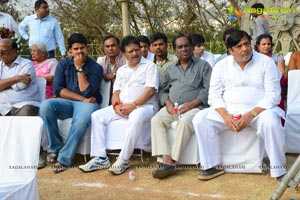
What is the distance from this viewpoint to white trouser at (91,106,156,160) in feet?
15.6

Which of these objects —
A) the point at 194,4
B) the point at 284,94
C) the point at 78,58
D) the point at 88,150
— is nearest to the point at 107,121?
the point at 88,150

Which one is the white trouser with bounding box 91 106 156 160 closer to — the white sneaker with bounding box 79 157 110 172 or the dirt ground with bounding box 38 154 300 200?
the white sneaker with bounding box 79 157 110 172

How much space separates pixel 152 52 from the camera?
616 cm

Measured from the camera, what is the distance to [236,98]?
14.6 ft

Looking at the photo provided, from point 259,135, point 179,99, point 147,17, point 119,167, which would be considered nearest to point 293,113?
point 259,135

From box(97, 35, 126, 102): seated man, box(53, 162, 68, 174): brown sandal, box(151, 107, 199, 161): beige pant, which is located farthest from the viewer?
box(97, 35, 126, 102): seated man

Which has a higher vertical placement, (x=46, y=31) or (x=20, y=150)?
(x=46, y=31)

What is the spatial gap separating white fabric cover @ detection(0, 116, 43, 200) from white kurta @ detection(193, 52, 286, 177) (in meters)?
1.80

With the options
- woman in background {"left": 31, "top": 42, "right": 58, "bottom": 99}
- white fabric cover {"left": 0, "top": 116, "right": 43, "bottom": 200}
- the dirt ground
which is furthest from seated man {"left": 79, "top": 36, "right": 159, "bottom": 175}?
white fabric cover {"left": 0, "top": 116, "right": 43, "bottom": 200}

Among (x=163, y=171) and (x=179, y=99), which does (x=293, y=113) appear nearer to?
(x=179, y=99)

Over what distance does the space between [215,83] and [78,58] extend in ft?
5.63

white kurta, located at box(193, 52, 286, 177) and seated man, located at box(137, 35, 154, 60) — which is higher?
seated man, located at box(137, 35, 154, 60)

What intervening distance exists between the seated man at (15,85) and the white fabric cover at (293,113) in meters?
2.88

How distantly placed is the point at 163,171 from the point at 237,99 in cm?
103
